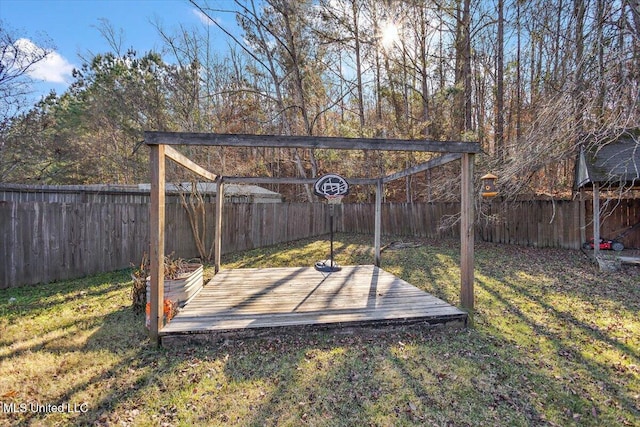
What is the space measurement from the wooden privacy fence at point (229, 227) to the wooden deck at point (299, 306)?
2.37m

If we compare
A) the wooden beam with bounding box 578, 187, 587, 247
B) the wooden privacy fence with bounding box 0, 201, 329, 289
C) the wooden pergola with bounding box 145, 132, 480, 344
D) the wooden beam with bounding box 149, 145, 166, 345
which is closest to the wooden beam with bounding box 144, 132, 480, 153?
the wooden pergola with bounding box 145, 132, 480, 344

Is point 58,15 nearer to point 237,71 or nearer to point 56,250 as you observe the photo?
point 56,250

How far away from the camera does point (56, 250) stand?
5.05 metres

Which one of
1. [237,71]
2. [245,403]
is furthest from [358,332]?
[237,71]

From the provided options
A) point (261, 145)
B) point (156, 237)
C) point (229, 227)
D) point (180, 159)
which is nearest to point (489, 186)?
point (261, 145)

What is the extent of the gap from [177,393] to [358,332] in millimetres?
1721

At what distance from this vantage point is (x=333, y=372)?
2.52m

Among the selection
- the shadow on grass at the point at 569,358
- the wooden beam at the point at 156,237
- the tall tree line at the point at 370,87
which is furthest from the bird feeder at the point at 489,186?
the wooden beam at the point at 156,237

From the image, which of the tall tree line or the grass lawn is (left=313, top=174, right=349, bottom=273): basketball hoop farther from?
the tall tree line

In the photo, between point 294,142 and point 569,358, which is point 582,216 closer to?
point 569,358

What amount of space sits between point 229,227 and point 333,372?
19.8ft

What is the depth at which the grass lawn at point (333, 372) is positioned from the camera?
2.03 metres

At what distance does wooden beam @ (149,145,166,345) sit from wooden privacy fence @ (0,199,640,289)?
134 inches

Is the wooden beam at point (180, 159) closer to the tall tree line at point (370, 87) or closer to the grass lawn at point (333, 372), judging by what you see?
the grass lawn at point (333, 372)
